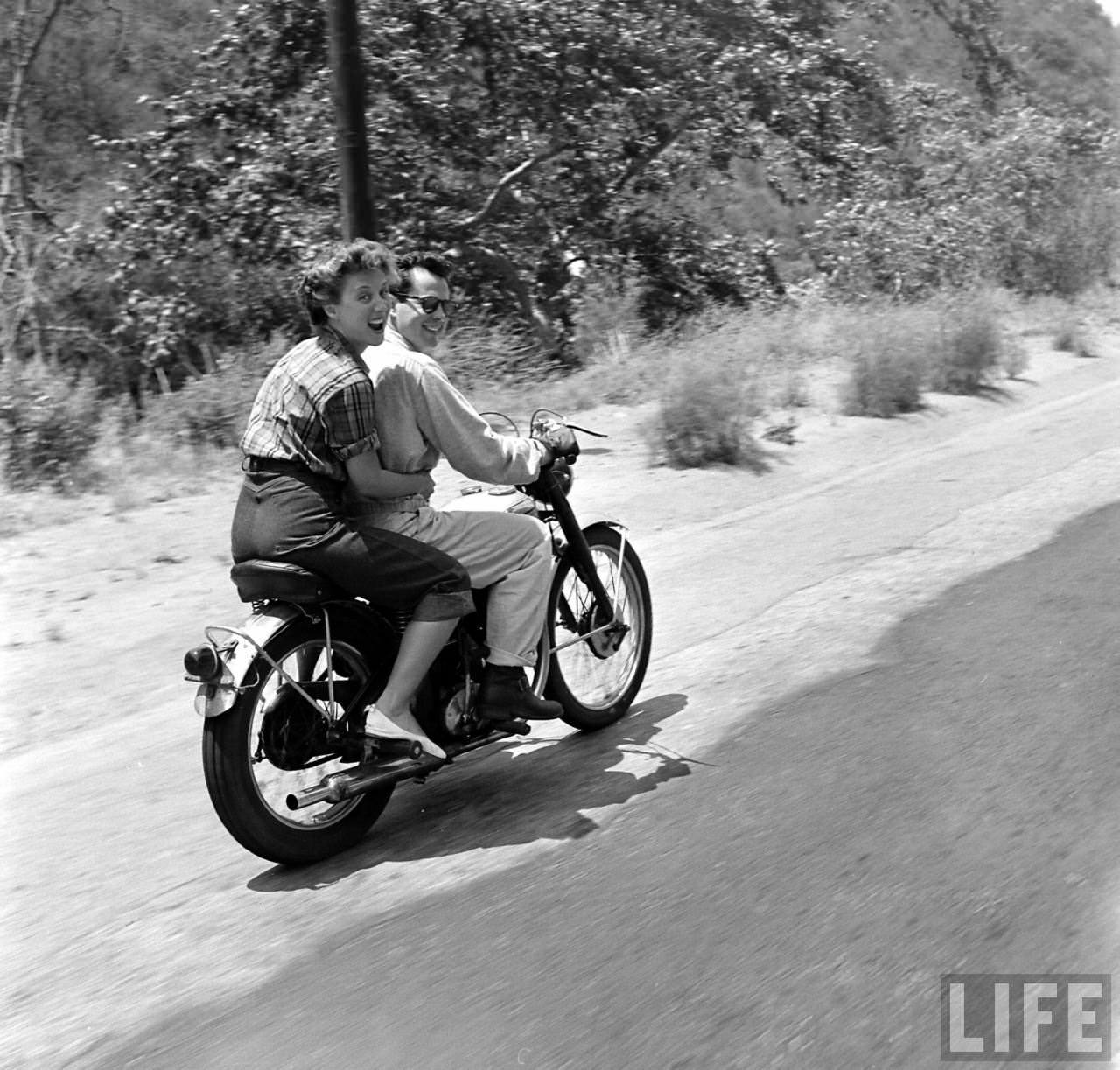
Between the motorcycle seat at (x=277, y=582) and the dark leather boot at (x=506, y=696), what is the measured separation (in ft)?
2.34

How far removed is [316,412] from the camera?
4.33 meters

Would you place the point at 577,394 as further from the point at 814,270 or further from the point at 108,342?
the point at 814,270

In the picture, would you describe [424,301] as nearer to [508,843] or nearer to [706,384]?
[508,843]

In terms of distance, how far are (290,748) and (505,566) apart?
3.11 feet

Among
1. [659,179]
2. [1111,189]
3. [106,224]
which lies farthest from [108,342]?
[1111,189]

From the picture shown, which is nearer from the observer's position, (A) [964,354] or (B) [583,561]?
(B) [583,561]

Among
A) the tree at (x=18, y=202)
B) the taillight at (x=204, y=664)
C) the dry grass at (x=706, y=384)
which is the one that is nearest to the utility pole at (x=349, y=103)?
the dry grass at (x=706, y=384)

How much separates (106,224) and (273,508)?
13835 mm

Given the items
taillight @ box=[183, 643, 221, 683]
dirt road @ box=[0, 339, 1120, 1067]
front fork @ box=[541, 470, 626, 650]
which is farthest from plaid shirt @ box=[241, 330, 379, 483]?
dirt road @ box=[0, 339, 1120, 1067]

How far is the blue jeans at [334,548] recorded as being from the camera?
4.32m

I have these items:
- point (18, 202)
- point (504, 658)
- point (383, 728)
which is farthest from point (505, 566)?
point (18, 202)

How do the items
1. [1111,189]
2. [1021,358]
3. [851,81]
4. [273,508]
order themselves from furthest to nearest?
[1111,189] → [851,81] → [1021,358] → [273,508]

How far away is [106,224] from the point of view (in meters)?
17.0

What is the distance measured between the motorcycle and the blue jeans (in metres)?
0.06
